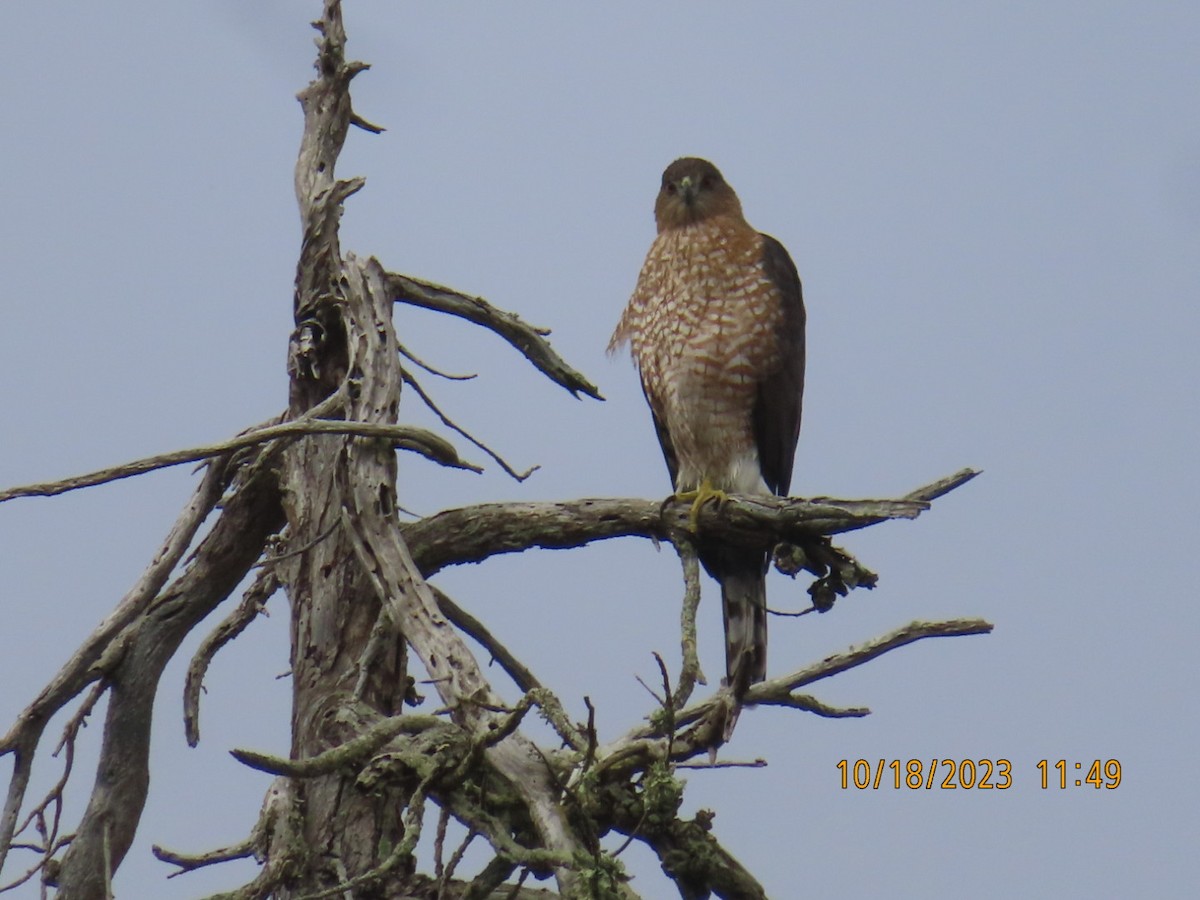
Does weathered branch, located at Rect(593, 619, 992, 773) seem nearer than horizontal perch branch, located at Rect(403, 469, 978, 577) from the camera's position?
Yes

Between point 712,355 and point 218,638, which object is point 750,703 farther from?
point 712,355

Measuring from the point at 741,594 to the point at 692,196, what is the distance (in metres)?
1.62

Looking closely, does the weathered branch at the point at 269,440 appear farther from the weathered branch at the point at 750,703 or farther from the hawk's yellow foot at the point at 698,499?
the weathered branch at the point at 750,703

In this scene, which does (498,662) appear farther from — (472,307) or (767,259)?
(767,259)

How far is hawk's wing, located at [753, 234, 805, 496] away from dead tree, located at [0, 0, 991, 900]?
110 cm

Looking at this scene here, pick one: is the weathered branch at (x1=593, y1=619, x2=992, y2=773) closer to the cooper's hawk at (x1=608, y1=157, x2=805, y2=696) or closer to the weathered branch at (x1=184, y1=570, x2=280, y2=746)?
the weathered branch at (x1=184, y1=570, x2=280, y2=746)

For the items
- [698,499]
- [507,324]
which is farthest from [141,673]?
[698,499]

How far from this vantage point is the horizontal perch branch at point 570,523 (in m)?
3.58

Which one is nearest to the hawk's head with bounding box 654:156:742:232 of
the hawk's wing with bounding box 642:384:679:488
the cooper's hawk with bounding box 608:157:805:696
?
the cooper's hawk with bounding box 608:157:805:696

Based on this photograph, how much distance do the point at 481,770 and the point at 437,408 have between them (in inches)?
48.9

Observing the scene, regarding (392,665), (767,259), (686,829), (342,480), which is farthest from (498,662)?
(767,259)

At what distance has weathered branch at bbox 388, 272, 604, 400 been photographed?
153 inches

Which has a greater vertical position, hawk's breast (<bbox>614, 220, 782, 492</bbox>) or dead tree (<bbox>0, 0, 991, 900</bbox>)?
hawk's breast (<bbox>614, 220, 782, 492</bbox>)

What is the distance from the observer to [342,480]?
3488 mm
